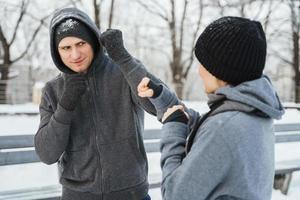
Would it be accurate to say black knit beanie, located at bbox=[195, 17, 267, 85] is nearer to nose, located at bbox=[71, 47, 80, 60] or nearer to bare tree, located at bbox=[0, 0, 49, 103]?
nose, located at bbox=[71, 47, 80, 60]

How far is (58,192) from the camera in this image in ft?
10.7

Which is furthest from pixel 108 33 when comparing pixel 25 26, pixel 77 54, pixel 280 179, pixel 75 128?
pixel 25 26

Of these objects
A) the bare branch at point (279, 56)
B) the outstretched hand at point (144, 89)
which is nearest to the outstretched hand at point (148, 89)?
the outstretched hand at point (144, 89)

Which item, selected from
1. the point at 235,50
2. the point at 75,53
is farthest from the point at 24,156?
the point at 235,50

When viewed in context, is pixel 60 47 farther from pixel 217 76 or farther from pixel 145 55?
pixel 145 55

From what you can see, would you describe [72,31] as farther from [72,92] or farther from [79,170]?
[79,170]

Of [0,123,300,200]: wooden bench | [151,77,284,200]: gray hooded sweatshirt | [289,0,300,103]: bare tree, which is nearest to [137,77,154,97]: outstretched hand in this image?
[151,77,284,200]: gray hooded sweatshirt

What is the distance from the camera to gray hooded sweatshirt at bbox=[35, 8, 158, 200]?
2.12 meters

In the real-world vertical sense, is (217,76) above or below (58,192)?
above

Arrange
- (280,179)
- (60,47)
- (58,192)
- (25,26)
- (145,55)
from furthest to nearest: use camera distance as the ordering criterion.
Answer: (145,55), (25,26), (280,179), (58,192), (60,47)

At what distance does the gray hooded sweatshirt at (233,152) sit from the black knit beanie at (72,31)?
79 cm

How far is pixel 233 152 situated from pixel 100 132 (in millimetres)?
805

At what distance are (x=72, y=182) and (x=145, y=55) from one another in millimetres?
35681

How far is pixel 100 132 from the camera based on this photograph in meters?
2.14
